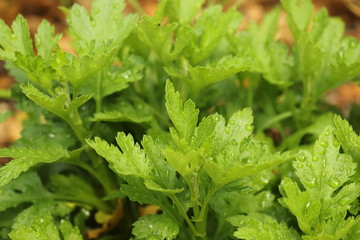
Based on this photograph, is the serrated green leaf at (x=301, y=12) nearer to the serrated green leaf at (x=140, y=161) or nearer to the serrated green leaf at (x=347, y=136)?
the serrated green leaf at (x=347, y=136)

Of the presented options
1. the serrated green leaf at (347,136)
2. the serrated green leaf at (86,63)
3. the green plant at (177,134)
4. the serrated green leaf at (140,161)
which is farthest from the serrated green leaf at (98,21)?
the serrated green leaf at (347,136)

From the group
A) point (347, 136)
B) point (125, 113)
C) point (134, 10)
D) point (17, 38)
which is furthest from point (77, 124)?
point (134, 10)

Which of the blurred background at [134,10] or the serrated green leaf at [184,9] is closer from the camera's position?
the serrated green leaf at [184,9]

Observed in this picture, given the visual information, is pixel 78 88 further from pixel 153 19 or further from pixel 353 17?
pixel 353 17

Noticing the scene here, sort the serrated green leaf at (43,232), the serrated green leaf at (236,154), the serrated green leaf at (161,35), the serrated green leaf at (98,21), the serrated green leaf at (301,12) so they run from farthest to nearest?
the serrated green leaf at (301,12)
the serrated green leaf at (98,21)
the serrated green leaf at (161,35)
the serrated green leaf at (43,232)
the serrated green leaf at (236,154)

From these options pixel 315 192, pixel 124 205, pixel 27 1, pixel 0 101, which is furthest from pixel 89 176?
pixel 27 1

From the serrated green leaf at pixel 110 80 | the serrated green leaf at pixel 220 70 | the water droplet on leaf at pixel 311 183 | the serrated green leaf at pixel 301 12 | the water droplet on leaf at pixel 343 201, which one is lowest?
the water droplet on leaf at pixel 343 201

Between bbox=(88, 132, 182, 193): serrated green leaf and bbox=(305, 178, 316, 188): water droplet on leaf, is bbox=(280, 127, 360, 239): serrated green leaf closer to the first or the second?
bbox=(305, 178, 316, 188): water droplet on leaf

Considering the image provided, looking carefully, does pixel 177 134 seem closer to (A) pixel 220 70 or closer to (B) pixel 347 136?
(A) pixel 220 70
